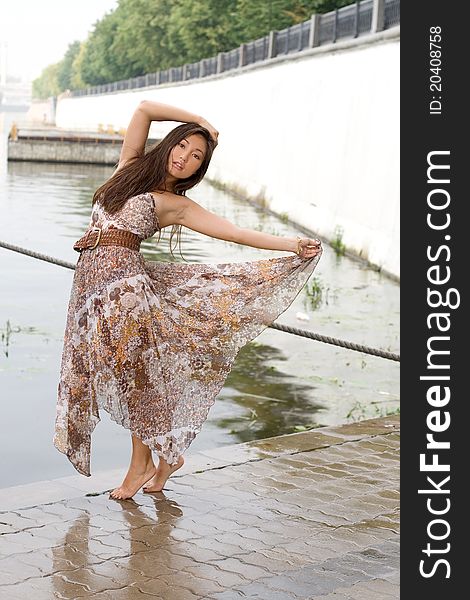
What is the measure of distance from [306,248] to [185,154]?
28.9 inches

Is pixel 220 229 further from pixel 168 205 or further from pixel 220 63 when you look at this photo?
pixel 220 63

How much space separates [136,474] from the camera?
19.1 feet

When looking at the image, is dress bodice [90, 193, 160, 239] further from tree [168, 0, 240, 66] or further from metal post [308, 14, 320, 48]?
tree [168, 0, 240, 66]

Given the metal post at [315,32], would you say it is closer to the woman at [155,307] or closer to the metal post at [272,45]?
the metal post at [272,45]

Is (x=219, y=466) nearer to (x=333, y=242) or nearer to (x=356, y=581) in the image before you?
(x=356, y=581)

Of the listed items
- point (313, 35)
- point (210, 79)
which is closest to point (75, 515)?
point (313, 35)

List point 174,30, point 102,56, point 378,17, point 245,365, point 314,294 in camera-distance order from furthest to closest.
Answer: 1. point 102,56
2. point 174,30
3. point 378,17
4. point 314,294
5. point 245,365

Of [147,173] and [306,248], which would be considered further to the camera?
[306,248]

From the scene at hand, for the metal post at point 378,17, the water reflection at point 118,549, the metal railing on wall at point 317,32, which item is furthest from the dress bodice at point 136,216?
the metal post at point 378,17

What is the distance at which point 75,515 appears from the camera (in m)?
5.54

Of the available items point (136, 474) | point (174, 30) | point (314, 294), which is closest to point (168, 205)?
point (136, 474)

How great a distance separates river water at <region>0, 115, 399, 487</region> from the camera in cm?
761

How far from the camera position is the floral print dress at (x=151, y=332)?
5.59m

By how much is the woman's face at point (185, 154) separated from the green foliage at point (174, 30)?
100 ft
